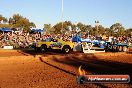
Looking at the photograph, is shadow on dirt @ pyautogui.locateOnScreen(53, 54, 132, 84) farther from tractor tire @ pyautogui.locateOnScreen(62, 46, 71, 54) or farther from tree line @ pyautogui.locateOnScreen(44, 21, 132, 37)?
tree line @ pyautogui.locateOnScreen(44, 21, 132, 37)

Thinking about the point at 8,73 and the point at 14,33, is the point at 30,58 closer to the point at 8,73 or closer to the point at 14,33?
the point at 8,73

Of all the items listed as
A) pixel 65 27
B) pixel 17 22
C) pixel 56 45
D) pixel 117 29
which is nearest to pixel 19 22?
pixel 17 22

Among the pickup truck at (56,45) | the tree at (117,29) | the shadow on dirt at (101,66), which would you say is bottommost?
the shadow on dirt at (101,66)

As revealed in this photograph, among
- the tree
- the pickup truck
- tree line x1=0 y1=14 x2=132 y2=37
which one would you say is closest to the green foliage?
tree line x1=0 y1=14 x2=132 y2=37

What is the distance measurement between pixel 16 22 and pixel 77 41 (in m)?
37.3

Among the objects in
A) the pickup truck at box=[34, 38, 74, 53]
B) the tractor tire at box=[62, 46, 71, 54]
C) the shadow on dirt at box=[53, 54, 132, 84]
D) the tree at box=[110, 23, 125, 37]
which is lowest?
the shadow on dirt at box=[53, 54, 132, 84]

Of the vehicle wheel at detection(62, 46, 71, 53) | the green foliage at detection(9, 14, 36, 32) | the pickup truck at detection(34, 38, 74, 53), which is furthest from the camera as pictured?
the green foliage at detection(9, 14, 36, 32)

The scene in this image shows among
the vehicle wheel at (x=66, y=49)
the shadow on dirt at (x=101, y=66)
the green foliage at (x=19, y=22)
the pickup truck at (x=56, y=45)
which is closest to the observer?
the shadow on dirt at (x=101, y=66)

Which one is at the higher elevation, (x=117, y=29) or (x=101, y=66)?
(x=117, y=29)

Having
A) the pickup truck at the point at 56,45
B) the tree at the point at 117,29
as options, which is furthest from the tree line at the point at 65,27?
the pickup truck at the point at 56,45

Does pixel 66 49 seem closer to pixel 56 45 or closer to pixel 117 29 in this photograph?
pixel 56 45

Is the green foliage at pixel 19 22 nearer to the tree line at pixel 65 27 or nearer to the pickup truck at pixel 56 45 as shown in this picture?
the tree line at pixel 65 27

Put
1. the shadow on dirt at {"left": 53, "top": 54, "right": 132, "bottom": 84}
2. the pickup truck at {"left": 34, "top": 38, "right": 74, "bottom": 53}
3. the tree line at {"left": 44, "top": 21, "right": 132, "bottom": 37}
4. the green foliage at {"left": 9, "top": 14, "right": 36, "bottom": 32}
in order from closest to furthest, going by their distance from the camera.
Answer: the shadow on dirt at {"left": 53, "top": 54, "right": 132, "bottom": 84} < the pickup truck at {"left": 34, "top": 38, "right": 74, "bottom": 53} < the green foliage at {"left": 9, "top": 14, "right": 36, "bottom": 32} < the tree line at {"left": 44, "top": 21, "right": 132, "bottom": 37}

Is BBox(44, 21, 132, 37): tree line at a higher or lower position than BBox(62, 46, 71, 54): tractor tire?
higher
